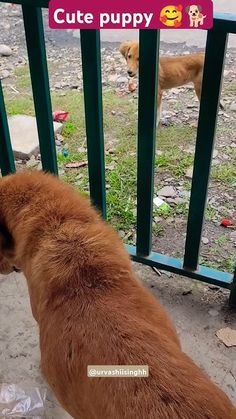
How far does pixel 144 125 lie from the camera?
6.79 ft

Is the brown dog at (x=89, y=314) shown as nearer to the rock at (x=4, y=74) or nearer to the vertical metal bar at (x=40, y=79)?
the vertical metal bar at (x=40, y=79)

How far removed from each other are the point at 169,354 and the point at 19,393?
1.01 m

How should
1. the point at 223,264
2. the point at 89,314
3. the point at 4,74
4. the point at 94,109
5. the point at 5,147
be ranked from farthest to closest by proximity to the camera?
the point at 4,74 < the point at 223,264 < the point at 5,147 < the point at 94,109 < the point at 89,314

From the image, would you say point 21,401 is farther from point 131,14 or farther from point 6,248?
point 131,14

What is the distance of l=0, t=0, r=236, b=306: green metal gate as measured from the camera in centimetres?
182

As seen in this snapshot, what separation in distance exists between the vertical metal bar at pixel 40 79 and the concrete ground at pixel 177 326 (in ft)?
2.38

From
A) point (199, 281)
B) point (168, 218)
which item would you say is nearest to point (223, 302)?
point (199, 281)

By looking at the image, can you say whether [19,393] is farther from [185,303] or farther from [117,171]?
[117,171]

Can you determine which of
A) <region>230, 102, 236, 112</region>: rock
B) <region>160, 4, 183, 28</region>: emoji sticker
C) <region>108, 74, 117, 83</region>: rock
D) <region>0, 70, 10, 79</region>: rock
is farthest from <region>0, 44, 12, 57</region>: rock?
<region>160, 4, 183, 28</region>: emoji sticker

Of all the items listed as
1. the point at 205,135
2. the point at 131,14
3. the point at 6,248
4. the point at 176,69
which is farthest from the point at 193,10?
the point at 176,69

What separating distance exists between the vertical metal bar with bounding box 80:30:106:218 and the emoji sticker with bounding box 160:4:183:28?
28 cm

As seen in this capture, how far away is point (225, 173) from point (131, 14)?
6.26ft

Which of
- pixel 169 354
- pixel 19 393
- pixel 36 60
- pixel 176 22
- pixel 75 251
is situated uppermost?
pixel 176 22

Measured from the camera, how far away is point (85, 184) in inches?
135
